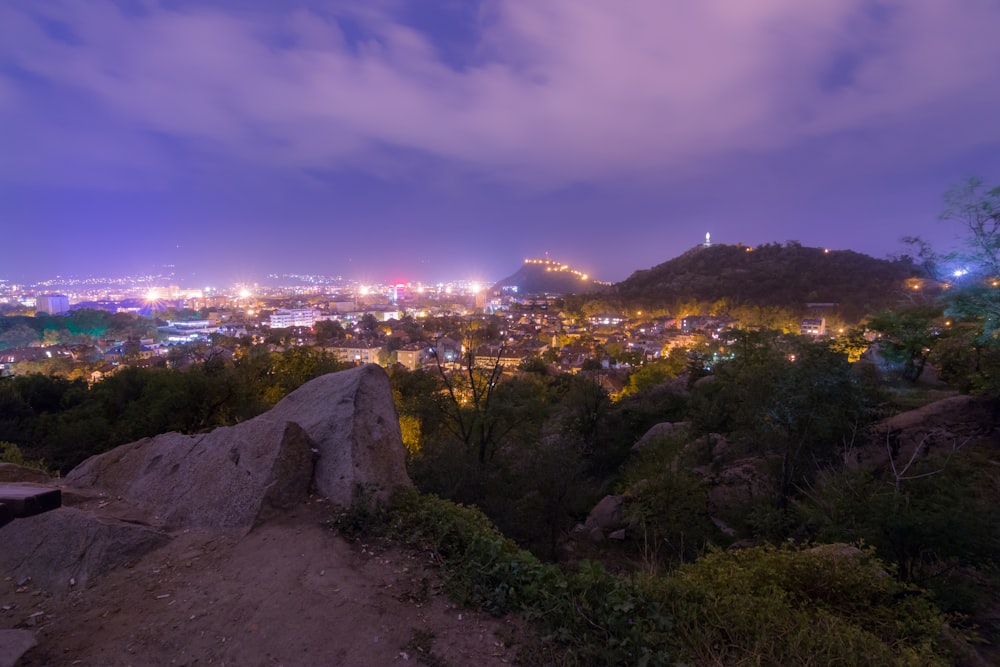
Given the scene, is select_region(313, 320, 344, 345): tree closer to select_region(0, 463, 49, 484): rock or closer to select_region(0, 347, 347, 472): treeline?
select_region(0, 347, 347, 472): treeline

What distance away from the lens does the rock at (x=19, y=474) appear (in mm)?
6166

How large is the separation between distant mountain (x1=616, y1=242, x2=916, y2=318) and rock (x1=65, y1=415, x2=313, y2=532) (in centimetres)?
5816

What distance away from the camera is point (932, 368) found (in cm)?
1634

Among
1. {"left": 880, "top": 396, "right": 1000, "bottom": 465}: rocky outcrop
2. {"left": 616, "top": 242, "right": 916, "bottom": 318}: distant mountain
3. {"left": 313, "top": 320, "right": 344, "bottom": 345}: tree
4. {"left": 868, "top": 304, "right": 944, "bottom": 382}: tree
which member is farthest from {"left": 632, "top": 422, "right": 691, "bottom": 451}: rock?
{"left": 616, "top": 242, "right": 916, "bottom": 318}: distant mountain

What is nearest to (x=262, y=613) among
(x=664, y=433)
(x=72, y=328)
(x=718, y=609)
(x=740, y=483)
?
(x=718, y=609)

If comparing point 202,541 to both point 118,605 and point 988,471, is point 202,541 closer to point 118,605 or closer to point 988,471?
point 118,605

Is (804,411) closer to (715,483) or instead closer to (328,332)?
(715,483)

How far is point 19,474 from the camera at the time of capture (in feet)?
20.9

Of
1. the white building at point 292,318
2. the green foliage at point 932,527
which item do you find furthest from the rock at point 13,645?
the white building at point 292,318

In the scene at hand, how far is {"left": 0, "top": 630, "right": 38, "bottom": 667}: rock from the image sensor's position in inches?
120

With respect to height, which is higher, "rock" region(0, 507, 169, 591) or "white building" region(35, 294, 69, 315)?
"white building" region(35, 294, 69, 315)

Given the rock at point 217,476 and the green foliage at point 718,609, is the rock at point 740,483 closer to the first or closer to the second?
the green foliage at point 718,609

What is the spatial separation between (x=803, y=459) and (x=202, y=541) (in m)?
11.3

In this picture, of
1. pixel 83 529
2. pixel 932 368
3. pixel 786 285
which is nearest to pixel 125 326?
pixel 83 529
